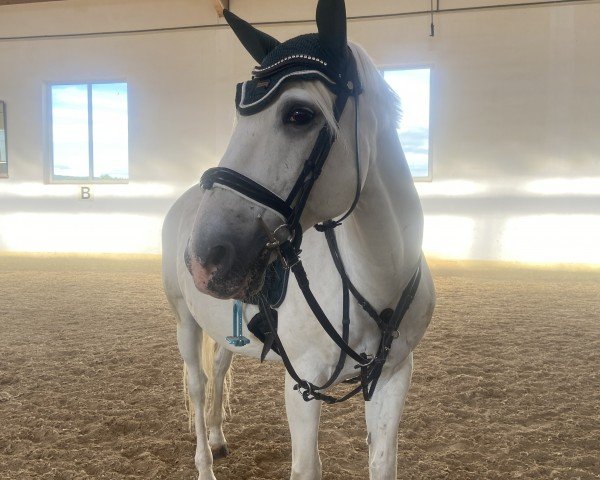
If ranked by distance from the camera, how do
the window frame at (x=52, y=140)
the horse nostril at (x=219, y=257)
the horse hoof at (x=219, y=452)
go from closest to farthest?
the horse nostril at (x=219, y=257)
the horse hoof at (x=219, y=452)
the window frame at (x=52, y=140)

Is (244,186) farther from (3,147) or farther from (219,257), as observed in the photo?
(3,147)

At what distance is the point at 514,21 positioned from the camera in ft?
25.6

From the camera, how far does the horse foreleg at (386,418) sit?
4.79 feet

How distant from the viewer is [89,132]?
9.41 m

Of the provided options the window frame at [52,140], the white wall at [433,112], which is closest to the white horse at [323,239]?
the white wall at [433,112]

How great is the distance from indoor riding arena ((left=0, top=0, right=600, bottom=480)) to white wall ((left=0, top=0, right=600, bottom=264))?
34 millimetres

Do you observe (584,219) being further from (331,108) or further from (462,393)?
(331,108)

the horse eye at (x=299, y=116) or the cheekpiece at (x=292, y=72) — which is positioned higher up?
the cheekpiece at (x=292, y=72)

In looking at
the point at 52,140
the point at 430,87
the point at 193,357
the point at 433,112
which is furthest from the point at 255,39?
the point at 52,140

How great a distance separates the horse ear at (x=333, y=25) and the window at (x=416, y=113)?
7.50 m

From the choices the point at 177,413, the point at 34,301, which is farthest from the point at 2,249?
the point at 177,413

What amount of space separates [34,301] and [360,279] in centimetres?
563

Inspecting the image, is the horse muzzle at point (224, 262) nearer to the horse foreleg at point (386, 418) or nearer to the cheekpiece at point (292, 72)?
the cheekpiece at point (292, 72)

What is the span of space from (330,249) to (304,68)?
1.62 feet
